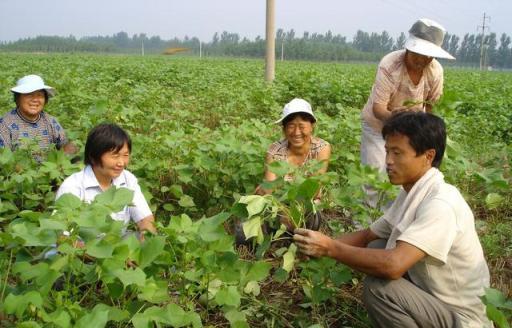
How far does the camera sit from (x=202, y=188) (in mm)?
3969

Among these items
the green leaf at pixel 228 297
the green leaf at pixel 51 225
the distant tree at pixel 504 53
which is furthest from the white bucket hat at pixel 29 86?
the distant tree at pixel 504 53

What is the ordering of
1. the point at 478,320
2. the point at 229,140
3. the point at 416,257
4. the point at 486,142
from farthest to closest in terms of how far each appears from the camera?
1. the point at 486,142
2. the point at 229,140
3. the point at 478,320
4. the point at 416,257

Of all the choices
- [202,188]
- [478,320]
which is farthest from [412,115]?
[202,188]

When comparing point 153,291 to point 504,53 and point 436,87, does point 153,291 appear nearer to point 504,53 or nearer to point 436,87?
point 436,87

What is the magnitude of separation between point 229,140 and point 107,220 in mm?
1860

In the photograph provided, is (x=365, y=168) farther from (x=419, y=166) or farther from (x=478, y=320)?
(x=478, y=320)

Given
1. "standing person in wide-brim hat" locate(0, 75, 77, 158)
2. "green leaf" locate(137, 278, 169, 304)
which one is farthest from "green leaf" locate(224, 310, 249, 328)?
"standing person in wide-brim hat" locate(0, 75, 77, 158)

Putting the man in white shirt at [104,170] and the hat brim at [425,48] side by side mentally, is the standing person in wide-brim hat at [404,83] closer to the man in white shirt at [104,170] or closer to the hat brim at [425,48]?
the hat brim at [425,48]

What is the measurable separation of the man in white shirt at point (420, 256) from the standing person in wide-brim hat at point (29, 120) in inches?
99.6

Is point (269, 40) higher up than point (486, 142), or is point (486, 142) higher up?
point (269, 40)

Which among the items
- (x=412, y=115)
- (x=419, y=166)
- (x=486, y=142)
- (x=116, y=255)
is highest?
(x=412, y=115)

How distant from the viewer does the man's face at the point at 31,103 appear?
3904 millimetres

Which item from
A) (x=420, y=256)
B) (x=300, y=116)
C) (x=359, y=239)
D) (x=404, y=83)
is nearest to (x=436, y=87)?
(x=404, y=83)

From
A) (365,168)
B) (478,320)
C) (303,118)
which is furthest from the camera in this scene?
(303,118)
